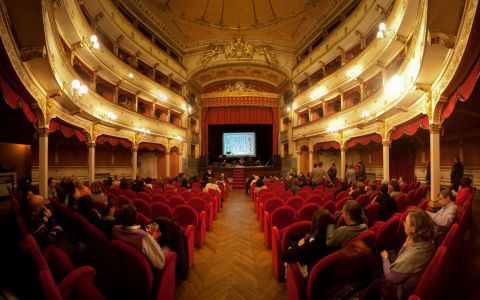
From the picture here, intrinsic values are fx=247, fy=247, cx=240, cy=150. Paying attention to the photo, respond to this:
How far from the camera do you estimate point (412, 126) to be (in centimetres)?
712

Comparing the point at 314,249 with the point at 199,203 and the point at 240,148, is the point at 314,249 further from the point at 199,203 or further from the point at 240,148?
the point at 240,148

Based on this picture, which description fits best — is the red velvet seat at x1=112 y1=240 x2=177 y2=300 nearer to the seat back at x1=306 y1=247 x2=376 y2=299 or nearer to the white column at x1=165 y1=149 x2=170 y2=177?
the seat back at x1=306 y1=247 x2=376 y2=299

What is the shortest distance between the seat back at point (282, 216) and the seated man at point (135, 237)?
212cm

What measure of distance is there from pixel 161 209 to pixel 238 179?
12115 millimetres

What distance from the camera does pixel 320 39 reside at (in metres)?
Answer: 15.2

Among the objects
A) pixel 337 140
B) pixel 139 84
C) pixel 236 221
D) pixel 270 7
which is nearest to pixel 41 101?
pixel 236 221

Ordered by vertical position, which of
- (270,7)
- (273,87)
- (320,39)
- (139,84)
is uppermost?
(270,7)

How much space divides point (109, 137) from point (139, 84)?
363cm

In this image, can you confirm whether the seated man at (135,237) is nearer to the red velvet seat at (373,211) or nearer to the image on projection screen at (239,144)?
the red velvet seat at (373,211)

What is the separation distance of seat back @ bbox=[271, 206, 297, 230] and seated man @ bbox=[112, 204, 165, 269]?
2119 millimetres

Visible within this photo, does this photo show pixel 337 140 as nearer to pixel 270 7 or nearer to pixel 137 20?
pixel 270 7

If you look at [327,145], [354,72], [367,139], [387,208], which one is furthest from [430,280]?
[327,145]

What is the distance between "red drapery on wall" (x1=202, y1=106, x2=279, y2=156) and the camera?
64.1ft

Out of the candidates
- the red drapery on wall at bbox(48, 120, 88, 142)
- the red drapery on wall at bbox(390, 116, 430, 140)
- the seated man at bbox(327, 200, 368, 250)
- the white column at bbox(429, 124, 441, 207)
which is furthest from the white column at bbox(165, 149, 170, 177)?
the seated man at bbox(327, 200, 368, 250)
